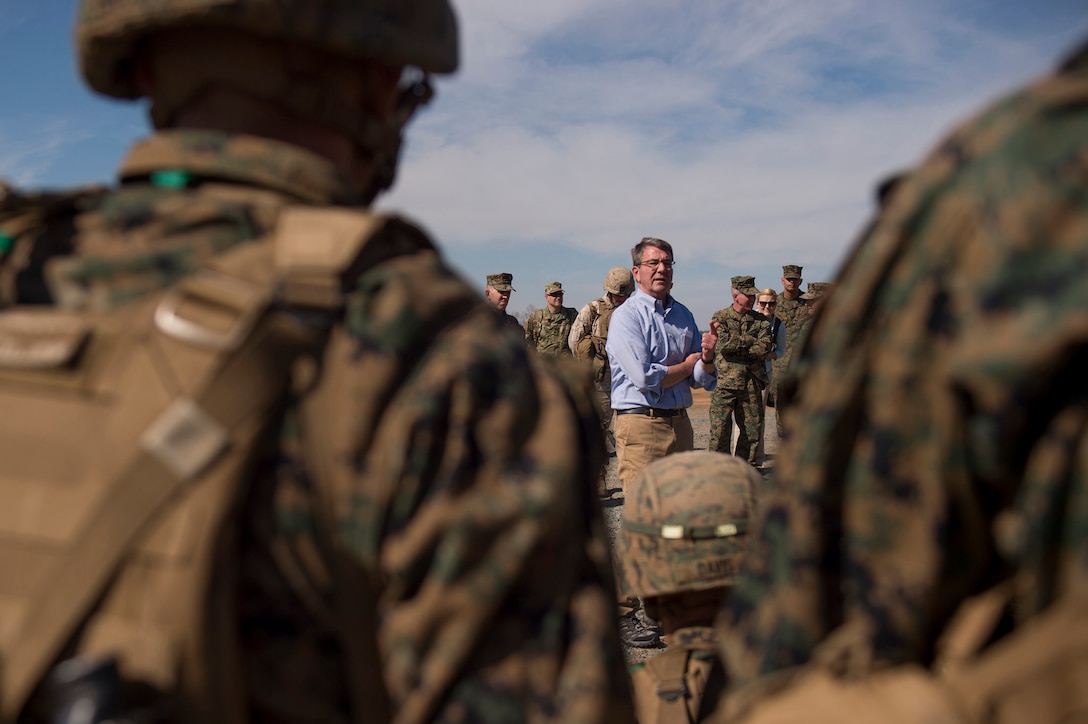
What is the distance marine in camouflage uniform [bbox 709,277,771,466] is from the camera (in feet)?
35.0

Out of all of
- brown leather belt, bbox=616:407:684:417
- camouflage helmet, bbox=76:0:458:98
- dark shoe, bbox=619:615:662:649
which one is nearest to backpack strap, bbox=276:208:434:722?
camouflage helmet, bbox=76:0:458:98

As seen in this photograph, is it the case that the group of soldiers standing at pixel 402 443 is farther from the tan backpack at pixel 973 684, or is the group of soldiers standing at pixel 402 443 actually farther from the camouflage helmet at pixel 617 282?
the camouflage helmet at pixel 617 282

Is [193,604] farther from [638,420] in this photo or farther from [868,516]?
[638,420]

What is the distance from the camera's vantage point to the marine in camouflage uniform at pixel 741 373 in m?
10.7

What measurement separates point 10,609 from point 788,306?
12.8 m

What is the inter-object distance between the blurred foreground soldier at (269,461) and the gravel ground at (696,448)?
2.59ft

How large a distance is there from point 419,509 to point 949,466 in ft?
2.36

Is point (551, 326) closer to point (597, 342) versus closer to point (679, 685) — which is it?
point (597, 342)

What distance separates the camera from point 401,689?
136 cm

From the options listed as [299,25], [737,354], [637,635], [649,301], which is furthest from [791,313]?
[299,25]

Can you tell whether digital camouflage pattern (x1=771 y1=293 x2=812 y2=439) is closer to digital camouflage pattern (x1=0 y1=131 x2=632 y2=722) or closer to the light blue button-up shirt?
the light blue button-up shirt

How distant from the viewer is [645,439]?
254 inches

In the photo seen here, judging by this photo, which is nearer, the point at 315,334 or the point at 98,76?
the point at 315,334

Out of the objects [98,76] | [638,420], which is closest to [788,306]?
[638,420]
